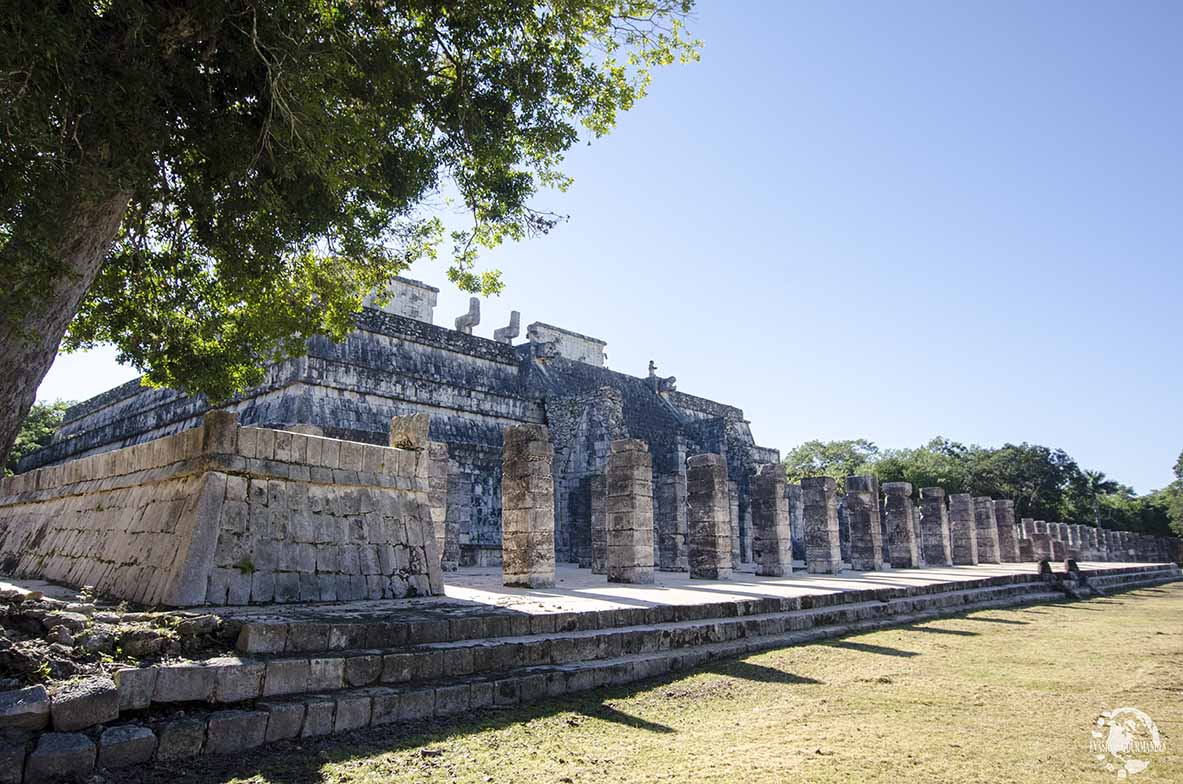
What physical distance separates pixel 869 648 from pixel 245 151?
814 centimetres

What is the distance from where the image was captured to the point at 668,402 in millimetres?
27453

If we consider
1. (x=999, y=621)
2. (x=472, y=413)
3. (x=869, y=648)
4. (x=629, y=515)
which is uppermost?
(x=472, y=413)

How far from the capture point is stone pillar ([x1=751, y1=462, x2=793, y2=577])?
15.3m

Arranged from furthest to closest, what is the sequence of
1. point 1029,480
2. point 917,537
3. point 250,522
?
point 1029,480, point 917,537, point 250,522

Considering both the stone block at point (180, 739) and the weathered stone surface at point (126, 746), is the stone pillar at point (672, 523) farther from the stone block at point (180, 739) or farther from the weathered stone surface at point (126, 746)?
the weathered stone surface at point (126, 746)

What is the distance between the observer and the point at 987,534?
25234mm

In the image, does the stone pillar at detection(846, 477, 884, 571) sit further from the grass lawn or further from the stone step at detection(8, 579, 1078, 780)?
the stone step at detection(8, 579, 1078, 780)

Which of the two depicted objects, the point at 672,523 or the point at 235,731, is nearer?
the point at 235,731

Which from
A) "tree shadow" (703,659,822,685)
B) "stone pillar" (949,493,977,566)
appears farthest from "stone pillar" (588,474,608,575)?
"stone pillar" (949,493,977,566)

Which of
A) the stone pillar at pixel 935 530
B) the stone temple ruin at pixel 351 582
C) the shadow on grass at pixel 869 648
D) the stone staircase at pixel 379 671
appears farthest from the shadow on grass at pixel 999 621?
the stone pillar at pixel 935 530

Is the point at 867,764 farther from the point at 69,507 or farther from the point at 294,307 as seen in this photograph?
the point at 69,507

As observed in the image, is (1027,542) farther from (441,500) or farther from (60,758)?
(60,758)

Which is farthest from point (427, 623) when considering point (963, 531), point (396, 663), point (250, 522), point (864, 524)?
point (963, 531)

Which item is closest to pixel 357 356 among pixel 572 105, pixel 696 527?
pixel 696 527
